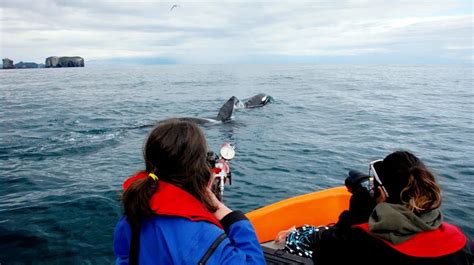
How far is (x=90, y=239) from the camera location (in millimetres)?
7148

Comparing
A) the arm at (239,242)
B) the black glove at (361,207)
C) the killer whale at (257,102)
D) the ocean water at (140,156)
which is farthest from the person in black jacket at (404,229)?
the killer whale at (257,102)

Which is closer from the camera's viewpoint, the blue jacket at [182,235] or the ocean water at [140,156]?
the blue jacket at [182,235]

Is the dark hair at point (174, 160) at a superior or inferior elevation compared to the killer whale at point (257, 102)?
superior

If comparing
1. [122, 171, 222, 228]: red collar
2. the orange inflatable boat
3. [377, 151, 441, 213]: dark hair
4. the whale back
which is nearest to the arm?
[122, 171, 222, 228]: red collar

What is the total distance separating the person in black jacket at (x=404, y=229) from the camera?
9.51ft

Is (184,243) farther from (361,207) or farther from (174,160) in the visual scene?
(361,207)

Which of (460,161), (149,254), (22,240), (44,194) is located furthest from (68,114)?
(149,254)

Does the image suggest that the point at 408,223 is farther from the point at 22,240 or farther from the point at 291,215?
the point at 22,240

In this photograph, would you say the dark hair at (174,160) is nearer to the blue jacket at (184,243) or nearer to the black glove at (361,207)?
the blue jacket at (184,243)

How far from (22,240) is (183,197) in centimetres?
605

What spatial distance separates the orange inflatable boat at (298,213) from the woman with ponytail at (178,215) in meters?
3.21

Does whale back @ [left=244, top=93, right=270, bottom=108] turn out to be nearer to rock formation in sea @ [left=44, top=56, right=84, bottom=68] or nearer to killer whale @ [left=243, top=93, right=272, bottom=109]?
killer whale @ [left=243, top=93, right=272, bottom=109]

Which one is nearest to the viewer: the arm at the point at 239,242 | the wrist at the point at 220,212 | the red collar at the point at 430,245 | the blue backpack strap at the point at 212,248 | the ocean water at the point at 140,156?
the blue backpack strap at the point at 212,248

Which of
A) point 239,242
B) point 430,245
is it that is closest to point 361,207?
point 430,245
